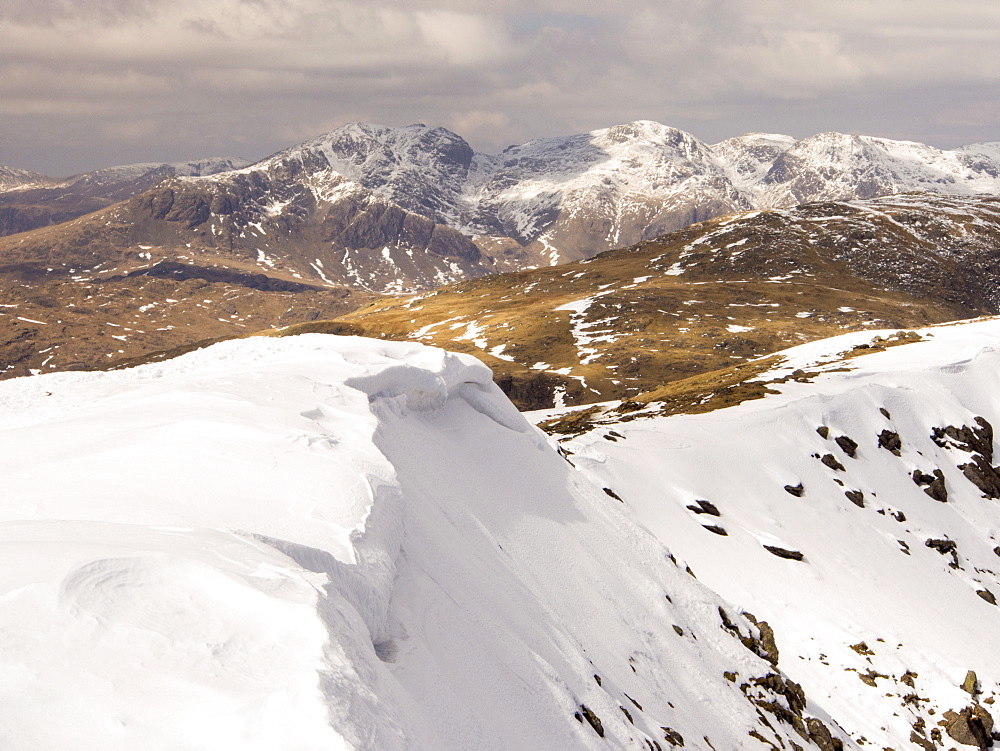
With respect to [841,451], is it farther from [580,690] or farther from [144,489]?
[144,489]

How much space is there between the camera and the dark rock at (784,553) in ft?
125

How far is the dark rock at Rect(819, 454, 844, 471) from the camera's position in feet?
152

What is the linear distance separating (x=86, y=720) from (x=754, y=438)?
45650 millimetres

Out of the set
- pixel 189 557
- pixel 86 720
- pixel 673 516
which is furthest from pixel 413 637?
pixel 673 516

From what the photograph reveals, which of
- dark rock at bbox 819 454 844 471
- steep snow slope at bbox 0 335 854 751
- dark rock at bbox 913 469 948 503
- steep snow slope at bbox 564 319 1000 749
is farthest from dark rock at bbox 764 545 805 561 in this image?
dark rock at bbox 913 469 948 503

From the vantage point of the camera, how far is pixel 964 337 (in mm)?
70438

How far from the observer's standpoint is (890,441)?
5012 cm

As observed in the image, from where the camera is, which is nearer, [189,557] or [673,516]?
[189,557]

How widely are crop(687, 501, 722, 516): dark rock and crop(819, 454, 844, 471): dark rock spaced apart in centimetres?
1117

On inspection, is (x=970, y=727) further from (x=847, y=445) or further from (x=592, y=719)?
(x=592, y=719)

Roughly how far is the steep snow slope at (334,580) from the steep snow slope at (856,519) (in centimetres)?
635

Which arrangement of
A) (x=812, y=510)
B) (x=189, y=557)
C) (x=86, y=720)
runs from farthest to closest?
(x=812, y=510), (x=189, y=557), (x=86, y=720)

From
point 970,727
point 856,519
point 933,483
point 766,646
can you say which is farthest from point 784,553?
point 933,483

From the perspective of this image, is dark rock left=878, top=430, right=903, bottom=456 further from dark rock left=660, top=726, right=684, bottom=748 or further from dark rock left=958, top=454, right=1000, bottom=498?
dark rock left=660, top=726, right=684, bottom=748
